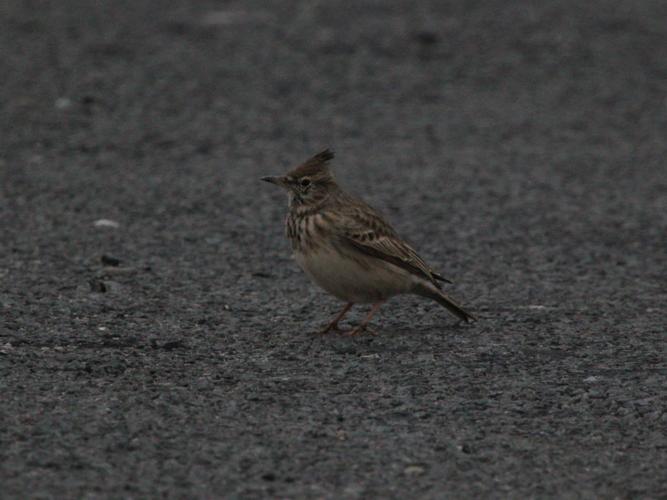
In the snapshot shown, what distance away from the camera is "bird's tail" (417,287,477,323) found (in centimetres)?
815

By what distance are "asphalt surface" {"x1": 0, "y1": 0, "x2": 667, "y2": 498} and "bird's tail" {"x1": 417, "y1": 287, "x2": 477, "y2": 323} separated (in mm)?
184

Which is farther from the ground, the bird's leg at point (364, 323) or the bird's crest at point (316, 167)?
the bird's crest at point (316, 167)

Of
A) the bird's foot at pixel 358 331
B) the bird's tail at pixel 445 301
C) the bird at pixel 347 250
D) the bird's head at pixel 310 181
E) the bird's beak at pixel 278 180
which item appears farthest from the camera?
the bird's beak at pixel 278 180

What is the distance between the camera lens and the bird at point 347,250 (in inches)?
311

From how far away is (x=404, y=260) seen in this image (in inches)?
317

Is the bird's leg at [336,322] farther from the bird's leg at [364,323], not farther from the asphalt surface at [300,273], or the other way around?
the asphalt surface at [300,273]

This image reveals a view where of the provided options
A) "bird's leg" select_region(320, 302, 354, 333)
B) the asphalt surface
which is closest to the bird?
"bird's leg" select_region(320, 302, 354, 333)

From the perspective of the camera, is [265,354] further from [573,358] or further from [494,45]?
[494,45]

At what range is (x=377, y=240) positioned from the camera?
8.02 metres

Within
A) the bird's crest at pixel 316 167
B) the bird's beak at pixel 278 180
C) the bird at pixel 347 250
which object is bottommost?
the bird at pixel 347 250

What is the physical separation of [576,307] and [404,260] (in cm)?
130

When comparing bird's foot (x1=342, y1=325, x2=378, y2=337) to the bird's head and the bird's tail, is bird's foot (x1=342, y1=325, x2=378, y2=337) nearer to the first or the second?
the bird's tail

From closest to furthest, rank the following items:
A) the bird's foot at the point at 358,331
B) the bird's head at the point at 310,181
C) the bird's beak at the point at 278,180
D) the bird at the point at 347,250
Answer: the bird at the point at 347,250, the bird's foot at the point at 358,331, the bird's head at the point at 310,181, the bird's beak at the point at 278,180

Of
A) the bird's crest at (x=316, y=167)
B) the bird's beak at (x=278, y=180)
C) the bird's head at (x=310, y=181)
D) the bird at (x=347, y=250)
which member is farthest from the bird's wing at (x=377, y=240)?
the bird's beak at (x=278, y=180)
